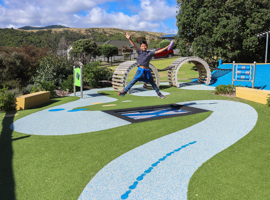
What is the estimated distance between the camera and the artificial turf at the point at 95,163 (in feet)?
12.6

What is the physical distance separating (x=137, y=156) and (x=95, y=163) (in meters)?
0.99

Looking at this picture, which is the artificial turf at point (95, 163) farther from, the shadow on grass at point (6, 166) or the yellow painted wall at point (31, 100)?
the yellow painted wall at point (31, 100)

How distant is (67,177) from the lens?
4332mm

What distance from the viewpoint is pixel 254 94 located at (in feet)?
36.7

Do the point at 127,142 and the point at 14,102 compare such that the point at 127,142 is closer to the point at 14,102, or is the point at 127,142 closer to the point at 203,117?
the point at 203,117

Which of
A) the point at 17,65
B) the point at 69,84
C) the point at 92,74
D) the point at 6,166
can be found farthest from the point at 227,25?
the point at 6,166

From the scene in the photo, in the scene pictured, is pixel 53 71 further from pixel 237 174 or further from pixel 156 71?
pixel 237 174

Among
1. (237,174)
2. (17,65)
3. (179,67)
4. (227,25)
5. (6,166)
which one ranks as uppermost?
(227,25)

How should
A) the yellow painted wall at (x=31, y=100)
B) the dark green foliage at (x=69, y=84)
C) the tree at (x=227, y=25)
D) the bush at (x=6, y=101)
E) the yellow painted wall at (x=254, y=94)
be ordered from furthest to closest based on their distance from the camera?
the tree at (x=227, y=25), the dark green foliage at (x=69, y=84), the yellow painted wall at (x=31, y=100), the bush at (x=6, y=101), the yellow painted wall at (x=254, y=94)

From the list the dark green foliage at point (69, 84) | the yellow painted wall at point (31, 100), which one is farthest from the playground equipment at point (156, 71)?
the yellow painted wall at point (31, 100)

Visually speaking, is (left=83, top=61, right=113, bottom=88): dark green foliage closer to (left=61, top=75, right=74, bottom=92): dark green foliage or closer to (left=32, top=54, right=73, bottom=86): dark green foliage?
(left=61, top=75, right=74, bottom=92): dark green foliage

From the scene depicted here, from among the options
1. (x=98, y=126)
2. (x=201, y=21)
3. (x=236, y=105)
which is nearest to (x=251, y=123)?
(x=236, y=105)

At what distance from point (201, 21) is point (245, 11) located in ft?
15.7

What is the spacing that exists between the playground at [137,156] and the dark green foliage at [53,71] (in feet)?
28.1
